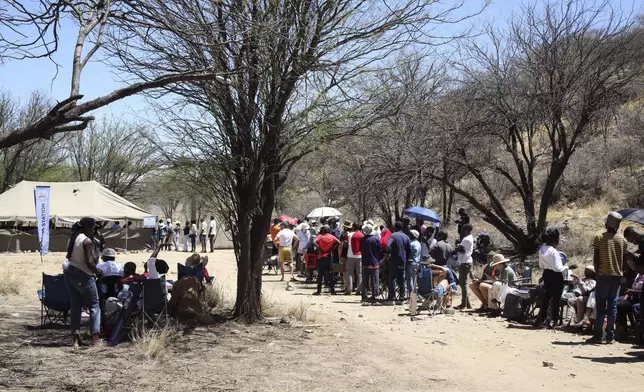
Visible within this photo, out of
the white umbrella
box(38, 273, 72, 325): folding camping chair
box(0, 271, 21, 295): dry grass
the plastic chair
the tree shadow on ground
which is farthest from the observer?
the white umbrella

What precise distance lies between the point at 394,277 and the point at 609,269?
575cm

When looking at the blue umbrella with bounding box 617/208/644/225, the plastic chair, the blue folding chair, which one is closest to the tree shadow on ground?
the blue umbrella with bounding box 617/208/644/225

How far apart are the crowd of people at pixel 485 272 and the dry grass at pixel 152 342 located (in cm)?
576

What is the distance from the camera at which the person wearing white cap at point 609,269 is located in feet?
31.4

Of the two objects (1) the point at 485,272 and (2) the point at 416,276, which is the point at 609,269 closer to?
(1) the point at 485,272

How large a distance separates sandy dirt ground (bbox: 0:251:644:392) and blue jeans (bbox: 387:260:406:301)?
2.62 metres

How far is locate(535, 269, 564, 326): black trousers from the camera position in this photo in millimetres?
11195

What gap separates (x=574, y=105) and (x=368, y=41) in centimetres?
993

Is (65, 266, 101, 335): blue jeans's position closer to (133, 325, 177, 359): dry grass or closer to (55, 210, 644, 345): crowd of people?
(55, 210, 644, 345): crowd of people

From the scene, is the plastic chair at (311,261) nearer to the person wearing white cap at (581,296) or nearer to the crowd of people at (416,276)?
the crowd of people at (416,276)

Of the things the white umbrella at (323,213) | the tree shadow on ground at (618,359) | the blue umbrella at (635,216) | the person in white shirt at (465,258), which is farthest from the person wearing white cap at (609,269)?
the white umbrella at (323,213)

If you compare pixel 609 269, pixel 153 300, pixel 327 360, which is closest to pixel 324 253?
pixel 153 300

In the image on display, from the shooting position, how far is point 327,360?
8398mm

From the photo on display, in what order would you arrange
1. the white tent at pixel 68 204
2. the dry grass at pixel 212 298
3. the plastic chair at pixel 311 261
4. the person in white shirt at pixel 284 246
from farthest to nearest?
the white tent at pixel 68 204 → the person in white shirt at pixel 284 246 → the plastic chair at pixel 311 261 → the dry grass at pixel 212 298
